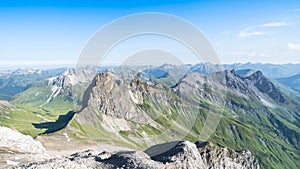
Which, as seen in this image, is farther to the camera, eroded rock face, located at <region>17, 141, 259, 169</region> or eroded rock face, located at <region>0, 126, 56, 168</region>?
eroded rock face, located at <region>0, 126, 56, 168</region>

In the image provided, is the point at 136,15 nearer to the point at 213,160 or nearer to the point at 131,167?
the point at 131,167

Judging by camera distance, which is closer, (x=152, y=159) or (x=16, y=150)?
(x=16, y=150)

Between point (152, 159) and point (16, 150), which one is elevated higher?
point (16, 150)

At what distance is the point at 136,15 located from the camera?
65438mm

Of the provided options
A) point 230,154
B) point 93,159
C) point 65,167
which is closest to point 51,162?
point 65,167

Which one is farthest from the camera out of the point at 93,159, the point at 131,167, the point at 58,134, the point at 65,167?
the point at 58,134

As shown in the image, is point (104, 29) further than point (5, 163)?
Yes

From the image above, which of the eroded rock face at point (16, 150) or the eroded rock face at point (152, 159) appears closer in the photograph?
the eroded rock face at point (152, 159)

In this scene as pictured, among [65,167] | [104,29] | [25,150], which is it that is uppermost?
[104,29]

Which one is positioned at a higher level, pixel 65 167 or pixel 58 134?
pixel 65 167

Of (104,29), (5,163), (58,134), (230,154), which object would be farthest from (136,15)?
(58,134)

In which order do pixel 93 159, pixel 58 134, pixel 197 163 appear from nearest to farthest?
1. pixel 93 159
2. pixel 197 163
3. pixel 58 134

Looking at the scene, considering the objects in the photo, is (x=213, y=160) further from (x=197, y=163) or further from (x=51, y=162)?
(x=51, y=162)

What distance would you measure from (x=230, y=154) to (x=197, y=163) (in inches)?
1610
